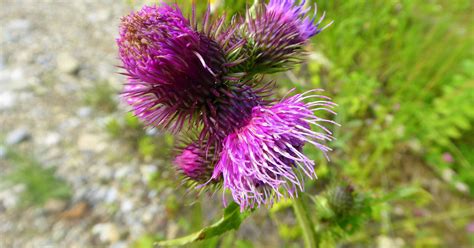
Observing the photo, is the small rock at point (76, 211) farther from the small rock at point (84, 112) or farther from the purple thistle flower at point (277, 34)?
the purple thistle flower at point (277, 34)

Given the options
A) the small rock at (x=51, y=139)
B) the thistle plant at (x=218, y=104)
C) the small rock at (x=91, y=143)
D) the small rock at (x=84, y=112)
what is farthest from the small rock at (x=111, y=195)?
the thistle plant at (x=218, y=104)

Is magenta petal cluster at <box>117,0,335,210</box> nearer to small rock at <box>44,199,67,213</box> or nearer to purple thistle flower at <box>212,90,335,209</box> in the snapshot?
purple thistle flower at <box>212,90,335,209</box>

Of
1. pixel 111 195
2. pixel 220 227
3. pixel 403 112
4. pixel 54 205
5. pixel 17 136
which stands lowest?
pixel 403 112

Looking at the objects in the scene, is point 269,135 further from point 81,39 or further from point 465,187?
point 81,39

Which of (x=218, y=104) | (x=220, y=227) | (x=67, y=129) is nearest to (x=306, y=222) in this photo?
(x=220, y=227)

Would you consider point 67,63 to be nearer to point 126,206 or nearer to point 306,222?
point 126,206

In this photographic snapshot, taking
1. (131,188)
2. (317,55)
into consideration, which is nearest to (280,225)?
(131,188)
